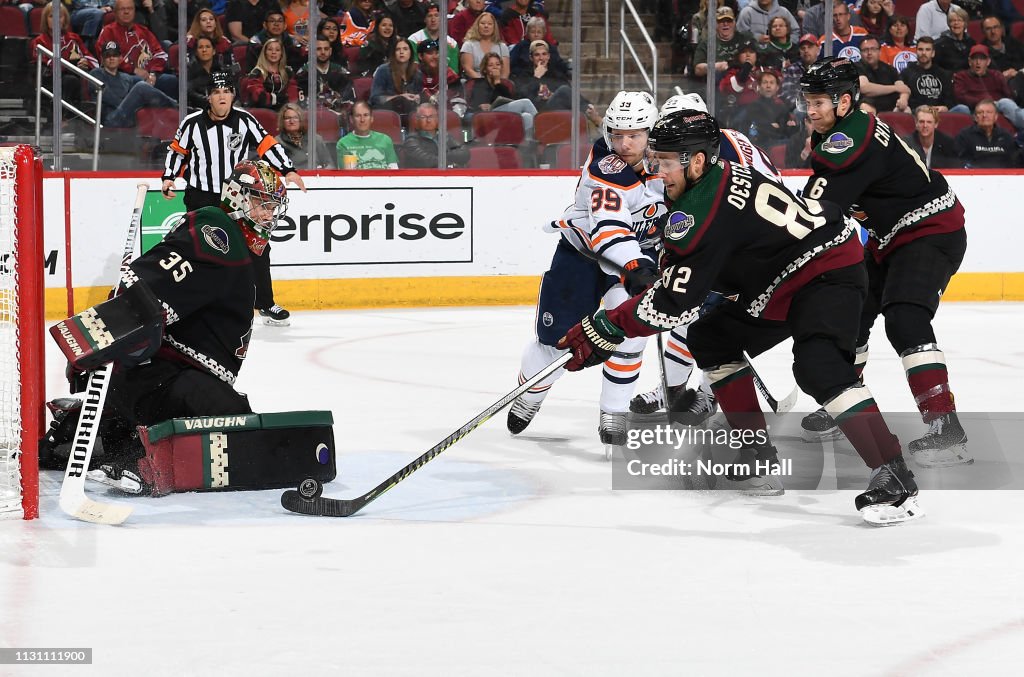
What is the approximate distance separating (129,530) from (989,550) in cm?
194

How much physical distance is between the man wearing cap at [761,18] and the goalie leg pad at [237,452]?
19.1 ft

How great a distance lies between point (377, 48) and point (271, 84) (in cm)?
67

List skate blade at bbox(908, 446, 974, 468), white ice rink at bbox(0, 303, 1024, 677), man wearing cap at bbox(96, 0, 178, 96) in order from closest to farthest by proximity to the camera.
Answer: white ice rink at bbox(0, 303, 1024, 677)
skate blade at bbox(908, 446, 974, 468)
man wearing cap at bbox(96, 0, 178, 96)

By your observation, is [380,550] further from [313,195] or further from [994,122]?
[994,122]

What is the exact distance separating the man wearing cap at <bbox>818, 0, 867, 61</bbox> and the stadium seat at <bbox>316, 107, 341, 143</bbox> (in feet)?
10.0

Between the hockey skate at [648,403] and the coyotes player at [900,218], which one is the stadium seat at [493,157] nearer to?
the hockey skate at [648,403]


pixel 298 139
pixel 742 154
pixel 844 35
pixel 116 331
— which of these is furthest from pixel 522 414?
pixel 844 35

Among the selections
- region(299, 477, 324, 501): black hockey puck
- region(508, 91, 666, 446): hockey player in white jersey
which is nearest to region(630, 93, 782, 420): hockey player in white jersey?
region(508, 91, 666, 446): hockey player in white jersey

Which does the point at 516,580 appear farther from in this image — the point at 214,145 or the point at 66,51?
the point at 66,51

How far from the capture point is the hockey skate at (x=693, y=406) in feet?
15.0

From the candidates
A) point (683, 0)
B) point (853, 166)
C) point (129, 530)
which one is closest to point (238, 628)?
point (129, 530)

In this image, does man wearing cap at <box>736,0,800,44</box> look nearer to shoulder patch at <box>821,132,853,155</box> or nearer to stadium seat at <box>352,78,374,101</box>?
stadium seat at <box>352,78,374,101</box>

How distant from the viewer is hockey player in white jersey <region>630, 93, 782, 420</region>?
429 cm

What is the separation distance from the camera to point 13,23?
7523mm
